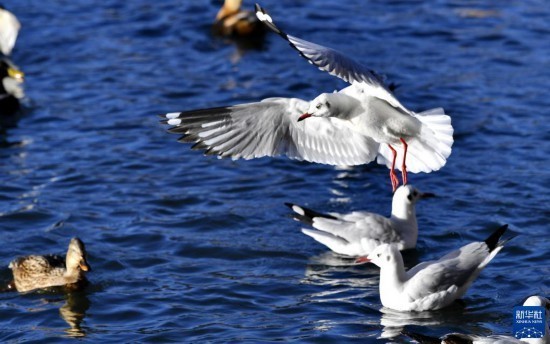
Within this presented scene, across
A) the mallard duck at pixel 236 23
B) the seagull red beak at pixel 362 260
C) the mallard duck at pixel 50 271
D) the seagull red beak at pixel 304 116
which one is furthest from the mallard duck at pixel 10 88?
the seagull red beak at pixel 362 260

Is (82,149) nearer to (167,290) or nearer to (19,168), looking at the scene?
(19,168)

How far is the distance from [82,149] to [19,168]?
32.0 inches

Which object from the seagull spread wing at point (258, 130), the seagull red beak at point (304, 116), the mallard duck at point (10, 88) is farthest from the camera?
the mallard duck at point (10, 88)

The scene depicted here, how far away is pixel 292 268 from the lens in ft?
34.2

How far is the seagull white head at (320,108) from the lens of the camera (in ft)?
33.0

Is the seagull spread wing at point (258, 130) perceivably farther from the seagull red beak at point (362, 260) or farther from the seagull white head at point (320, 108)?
the seagull red beak at point (362, 260)

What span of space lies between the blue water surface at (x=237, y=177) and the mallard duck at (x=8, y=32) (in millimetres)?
324

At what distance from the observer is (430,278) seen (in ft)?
30.8

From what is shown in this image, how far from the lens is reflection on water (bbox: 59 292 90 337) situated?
9.23m

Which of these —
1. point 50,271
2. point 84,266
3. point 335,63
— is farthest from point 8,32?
point 335,63

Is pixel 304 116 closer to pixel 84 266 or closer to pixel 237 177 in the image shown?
pixel 84 266

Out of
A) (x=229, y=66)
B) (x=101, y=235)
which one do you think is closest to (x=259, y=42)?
(x=229, y=66)

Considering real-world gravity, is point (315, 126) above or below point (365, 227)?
above

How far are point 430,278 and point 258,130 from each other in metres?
2.22
